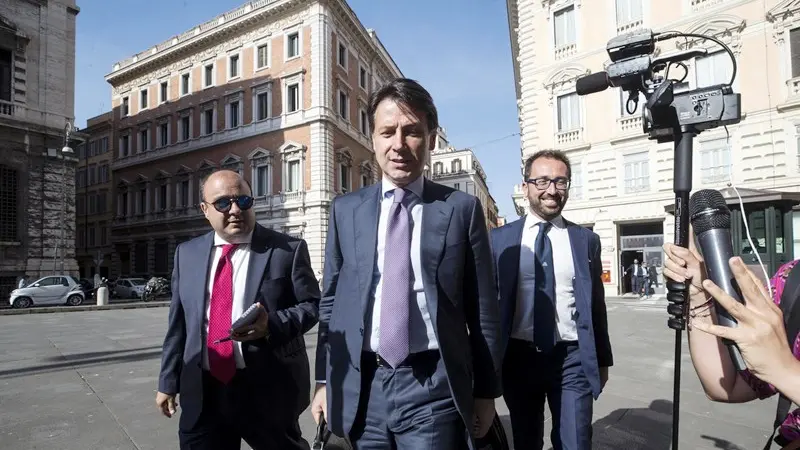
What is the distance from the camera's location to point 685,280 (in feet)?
5.18

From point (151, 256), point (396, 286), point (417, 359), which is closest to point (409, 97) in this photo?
point (396, 286)

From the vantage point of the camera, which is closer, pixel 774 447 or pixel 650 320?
pixel 774 447

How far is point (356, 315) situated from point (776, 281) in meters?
1.46

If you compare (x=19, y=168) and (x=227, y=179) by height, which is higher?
(x=19, y=168)

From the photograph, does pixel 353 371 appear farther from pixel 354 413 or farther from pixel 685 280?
pixel 685 280

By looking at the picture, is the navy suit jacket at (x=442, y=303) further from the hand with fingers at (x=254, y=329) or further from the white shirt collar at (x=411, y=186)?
the hand with fingers at (x=254, y=329)

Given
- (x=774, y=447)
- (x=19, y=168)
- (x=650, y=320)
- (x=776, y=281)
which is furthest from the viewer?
(x=19, y=168)

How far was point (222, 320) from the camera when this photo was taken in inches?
90.7

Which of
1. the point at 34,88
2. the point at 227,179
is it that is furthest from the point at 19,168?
the point at 227,179

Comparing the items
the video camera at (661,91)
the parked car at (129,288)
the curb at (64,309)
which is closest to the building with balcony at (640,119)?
the video camera at (661,91)

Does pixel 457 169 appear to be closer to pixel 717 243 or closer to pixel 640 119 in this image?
pixel 640 119

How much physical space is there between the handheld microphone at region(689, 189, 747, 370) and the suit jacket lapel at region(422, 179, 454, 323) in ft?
2.79

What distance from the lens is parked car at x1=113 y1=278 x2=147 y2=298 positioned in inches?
1068

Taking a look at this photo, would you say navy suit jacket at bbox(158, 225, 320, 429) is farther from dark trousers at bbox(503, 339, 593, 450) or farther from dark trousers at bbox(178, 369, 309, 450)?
dark trousers at bbox(503, 339, 593, 450)
